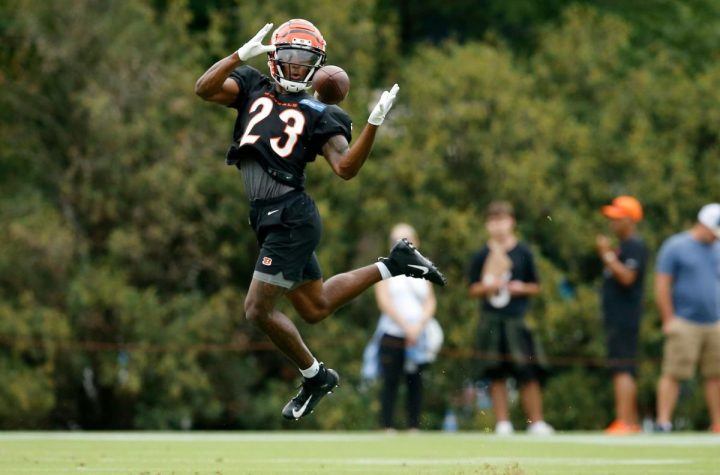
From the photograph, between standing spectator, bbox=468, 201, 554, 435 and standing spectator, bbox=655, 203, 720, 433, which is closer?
standing spectator, bbox=468, 201, 554, 435

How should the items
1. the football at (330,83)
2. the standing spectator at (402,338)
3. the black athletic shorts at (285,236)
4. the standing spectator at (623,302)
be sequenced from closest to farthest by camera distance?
the black athletic shorts at (285,236) < the football at (330,83) < the standing spectator at (402,338) < the standing spectator at (623,302)

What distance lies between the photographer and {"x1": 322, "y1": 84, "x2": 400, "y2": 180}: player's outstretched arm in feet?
27.1

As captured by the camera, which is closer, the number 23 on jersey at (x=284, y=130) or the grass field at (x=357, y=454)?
the grass field at (x=357, y=454)

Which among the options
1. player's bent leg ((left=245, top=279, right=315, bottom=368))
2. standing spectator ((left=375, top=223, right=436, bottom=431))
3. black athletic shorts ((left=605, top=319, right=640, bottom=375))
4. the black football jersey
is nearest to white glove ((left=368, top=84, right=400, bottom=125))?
the black football jersey

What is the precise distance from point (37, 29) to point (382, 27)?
4916mm

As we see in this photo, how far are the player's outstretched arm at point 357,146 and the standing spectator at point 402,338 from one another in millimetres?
4565

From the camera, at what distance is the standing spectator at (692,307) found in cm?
1347

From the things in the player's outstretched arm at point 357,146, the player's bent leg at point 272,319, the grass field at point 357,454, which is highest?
Result: the player's outstretched arm at point 357,146

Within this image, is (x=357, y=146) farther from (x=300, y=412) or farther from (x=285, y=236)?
(x=300, y=412)

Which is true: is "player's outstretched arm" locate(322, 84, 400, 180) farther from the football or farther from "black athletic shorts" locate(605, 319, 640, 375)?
"black athletic shorts" locate(605, 319, 640, 375)

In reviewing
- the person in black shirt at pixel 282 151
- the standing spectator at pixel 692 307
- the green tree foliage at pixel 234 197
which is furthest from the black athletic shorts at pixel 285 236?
the green tree foliage at pixel 234 197

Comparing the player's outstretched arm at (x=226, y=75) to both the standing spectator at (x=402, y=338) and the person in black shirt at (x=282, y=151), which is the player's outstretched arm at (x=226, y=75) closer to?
the person in black shirt at (x=282, y=151)

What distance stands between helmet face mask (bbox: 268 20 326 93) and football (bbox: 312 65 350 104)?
91 mm

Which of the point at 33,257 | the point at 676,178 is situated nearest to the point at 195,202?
the point at 33,257
